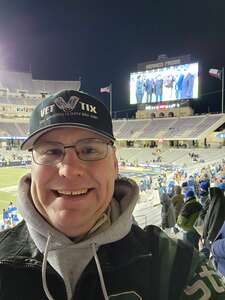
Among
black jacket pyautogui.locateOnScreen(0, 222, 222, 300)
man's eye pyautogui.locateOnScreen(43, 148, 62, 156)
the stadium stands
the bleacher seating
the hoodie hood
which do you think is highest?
the stadium stands

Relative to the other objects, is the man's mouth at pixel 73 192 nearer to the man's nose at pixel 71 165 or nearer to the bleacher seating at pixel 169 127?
the man's nose at pixel 71 165

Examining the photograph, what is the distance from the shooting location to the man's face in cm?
126

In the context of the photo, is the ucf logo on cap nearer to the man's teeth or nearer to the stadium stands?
the man's teeth

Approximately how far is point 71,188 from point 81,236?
0.65 ft

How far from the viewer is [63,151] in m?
1.32

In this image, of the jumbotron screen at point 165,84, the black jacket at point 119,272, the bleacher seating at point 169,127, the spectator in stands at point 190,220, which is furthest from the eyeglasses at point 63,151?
the jumbotron screen at point 165,84

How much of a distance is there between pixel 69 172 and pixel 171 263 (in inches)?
20.5

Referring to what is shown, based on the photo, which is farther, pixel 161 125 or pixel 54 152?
pixel 161 125

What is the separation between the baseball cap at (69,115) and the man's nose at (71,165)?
116 millimetres

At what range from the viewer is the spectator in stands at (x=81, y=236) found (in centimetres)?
119

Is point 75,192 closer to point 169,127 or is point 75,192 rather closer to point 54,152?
point 54,152

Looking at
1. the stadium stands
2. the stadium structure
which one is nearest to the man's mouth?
the stadium structure

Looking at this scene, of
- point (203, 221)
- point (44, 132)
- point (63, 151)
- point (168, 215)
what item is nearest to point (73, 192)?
point (63, 151)

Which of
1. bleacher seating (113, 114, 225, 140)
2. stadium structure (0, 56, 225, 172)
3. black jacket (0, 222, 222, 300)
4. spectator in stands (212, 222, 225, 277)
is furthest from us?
bleacher seating (113, 114, 225, 140)
